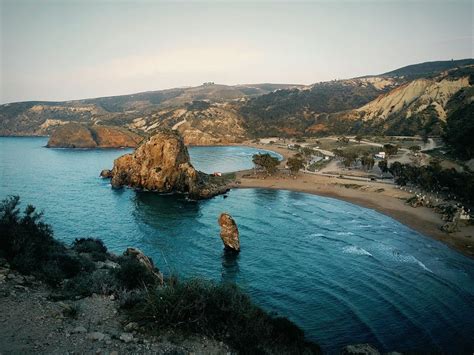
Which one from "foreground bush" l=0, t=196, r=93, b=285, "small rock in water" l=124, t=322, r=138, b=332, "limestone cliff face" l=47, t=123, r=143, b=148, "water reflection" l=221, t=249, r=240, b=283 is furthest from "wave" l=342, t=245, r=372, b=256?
"limestone cliff face" l=47, t=123, r=143, b=148

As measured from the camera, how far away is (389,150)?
4085 inches

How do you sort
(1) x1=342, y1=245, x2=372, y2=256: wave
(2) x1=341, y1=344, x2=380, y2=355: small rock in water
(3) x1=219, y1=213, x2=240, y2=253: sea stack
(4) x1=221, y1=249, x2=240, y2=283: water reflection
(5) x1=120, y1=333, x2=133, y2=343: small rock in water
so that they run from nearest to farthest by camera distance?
(5) x1=120, y1=333, x2=133, y2=343: small rock in water
(2) x1=341, y1=344, x2=380, y2=355: small rock in water
(4) x1=221, y1=249, x2=240, y2=283: water reflection
(1) x1=342, y1=245, x2=372, y2=256: wave
(3) x1=219, y1=213, x2=240, y2=253: sea stack

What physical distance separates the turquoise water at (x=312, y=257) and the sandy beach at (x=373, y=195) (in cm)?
251

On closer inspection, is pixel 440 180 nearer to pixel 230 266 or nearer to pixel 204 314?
pixel 230 266

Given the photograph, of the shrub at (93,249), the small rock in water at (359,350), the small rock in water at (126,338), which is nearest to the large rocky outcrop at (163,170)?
the shrub at (93,249)

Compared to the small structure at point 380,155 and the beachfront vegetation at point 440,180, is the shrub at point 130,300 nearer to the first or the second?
the beachfront vegetation at point 440,180

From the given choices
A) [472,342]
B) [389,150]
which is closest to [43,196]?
[472,342]


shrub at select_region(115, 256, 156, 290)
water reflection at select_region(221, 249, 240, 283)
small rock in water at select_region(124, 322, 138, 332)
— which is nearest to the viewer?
small rock in water at select_region(124, 322, 138, 332)

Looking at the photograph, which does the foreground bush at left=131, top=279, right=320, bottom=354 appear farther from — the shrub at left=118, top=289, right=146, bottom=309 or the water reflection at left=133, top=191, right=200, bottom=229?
the water reflection at left=133, top=191, right=200, bottom=229

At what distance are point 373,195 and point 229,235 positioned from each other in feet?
134

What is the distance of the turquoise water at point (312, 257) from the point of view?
28719 mm

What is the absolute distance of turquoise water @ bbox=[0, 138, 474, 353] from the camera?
28.7 meters

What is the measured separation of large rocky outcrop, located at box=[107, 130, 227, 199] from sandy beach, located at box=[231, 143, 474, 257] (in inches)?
459

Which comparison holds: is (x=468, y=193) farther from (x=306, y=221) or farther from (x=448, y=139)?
(x=448, y=139)
